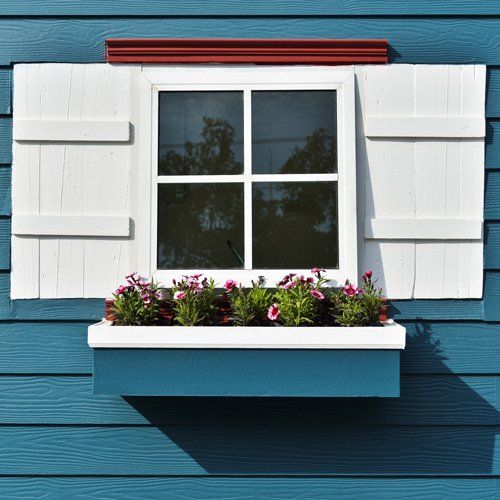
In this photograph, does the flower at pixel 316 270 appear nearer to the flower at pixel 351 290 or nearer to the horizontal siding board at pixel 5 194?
the flower at pixel 351 290

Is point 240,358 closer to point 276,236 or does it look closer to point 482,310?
point 276,236

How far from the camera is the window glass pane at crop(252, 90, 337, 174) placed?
1.90 meters

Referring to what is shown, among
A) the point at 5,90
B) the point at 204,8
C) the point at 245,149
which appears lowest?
the point at 245,149

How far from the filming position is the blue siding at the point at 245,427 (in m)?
1.83

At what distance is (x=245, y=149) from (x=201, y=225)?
0.98 feet

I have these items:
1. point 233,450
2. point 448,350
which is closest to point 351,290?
point 448,350

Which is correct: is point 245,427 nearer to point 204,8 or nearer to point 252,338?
point 252,338

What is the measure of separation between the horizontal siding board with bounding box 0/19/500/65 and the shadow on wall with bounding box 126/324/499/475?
0.95 metres

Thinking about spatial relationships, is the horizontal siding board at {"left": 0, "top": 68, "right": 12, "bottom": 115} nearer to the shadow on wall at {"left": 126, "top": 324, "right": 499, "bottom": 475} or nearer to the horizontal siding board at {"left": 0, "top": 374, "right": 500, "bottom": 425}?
the horizontal siding board at {"left": 0, "top": 374, "right": 500, "bottom": 425}

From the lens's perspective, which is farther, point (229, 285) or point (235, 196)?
point (235, 196)

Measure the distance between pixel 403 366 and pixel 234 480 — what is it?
→ 2.23 feet

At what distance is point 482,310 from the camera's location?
1.85 meters

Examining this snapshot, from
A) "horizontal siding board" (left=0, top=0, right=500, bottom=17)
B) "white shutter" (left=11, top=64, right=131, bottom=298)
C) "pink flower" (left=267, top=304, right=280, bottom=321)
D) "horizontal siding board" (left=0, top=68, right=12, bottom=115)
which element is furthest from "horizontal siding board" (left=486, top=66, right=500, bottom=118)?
"horizontal siding board" (left=0, top=68, right=12, bottom=115)

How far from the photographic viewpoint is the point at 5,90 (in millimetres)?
1858
